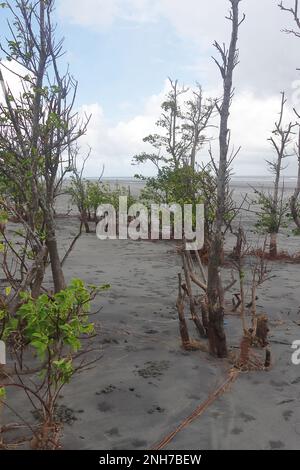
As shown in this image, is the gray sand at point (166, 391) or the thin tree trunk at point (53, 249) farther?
the thin tree trunk at point (53, 249)

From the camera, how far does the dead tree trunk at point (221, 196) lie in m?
4.75

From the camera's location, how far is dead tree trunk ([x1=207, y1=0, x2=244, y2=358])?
4.75 m

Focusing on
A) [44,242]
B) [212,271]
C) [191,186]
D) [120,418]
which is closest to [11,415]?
[120,418]
